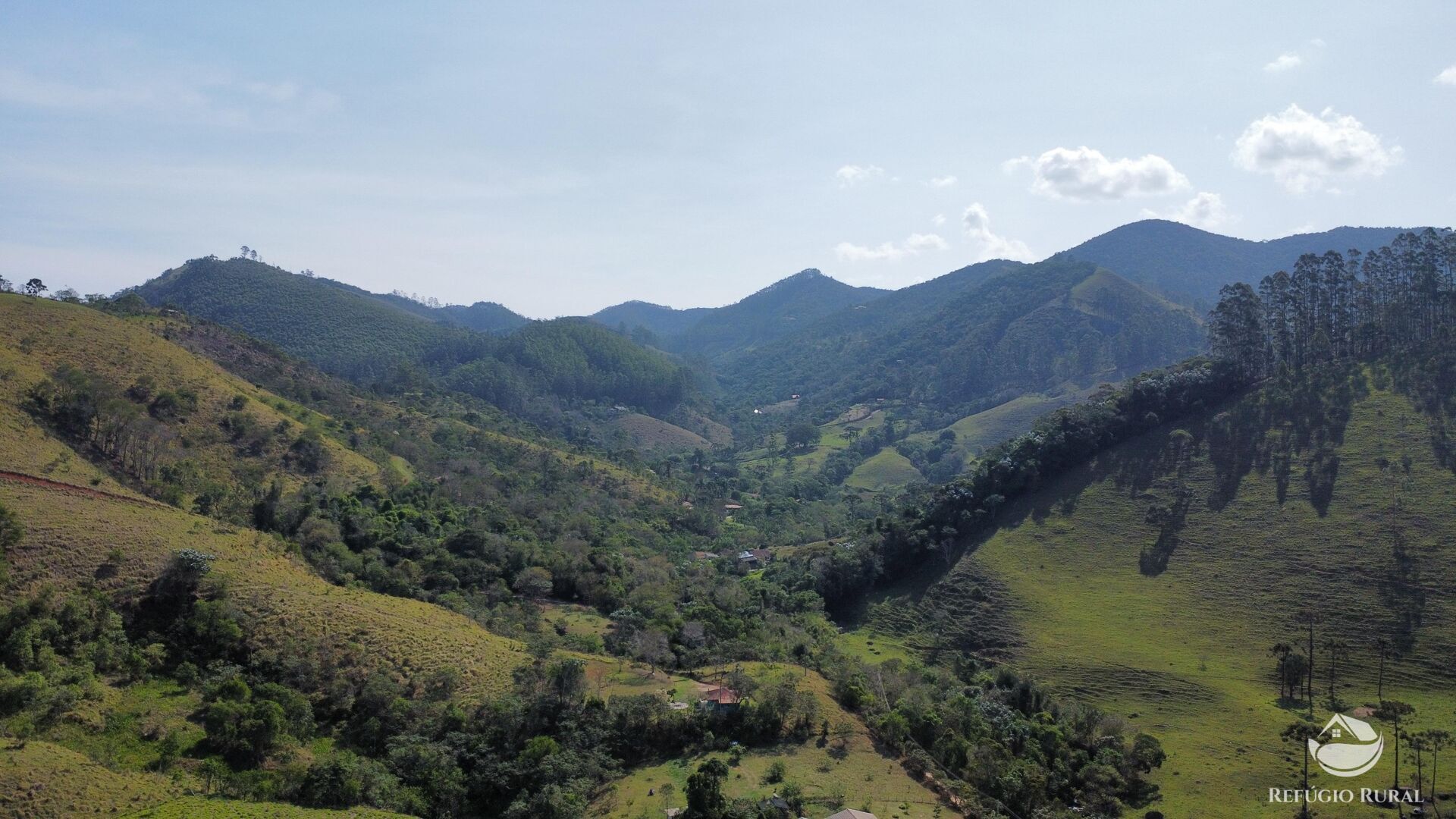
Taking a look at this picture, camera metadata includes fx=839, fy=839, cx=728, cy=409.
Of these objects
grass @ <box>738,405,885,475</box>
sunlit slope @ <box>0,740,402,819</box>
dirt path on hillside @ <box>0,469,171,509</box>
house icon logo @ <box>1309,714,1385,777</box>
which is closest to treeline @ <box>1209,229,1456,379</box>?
house icon logo @ <box>1309,714,1385,777</box>

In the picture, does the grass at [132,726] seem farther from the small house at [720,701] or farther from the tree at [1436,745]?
the tree at [1436,745]

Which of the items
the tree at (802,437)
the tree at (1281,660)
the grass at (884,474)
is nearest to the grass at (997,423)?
the grass at (884,474)

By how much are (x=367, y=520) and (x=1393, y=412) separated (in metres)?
80.5

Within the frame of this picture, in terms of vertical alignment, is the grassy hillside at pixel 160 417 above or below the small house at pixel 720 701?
above

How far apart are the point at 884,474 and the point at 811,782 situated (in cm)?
11955

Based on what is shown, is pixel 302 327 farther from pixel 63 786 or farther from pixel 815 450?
pixel 63 786

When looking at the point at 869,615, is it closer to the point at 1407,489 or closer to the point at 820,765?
the point at 820,765

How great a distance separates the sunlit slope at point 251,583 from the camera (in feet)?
125

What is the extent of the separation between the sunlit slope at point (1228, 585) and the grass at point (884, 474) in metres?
68.3

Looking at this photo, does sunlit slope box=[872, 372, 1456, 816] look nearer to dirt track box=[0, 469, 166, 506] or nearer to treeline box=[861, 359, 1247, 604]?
treeline box=[861, 359, 1247, 604]

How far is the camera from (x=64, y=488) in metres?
44.1

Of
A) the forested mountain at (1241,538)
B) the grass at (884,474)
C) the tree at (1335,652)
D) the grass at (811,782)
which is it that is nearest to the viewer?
the grass at (811,782)

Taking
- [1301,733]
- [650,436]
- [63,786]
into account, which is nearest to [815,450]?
[650,436]

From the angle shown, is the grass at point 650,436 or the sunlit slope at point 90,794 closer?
the sunlit slope at point 90,794
